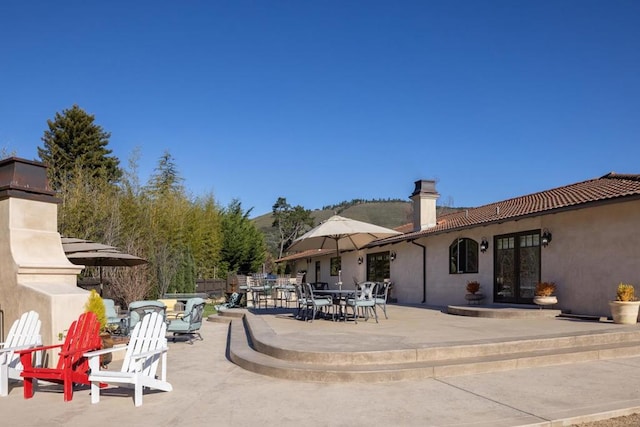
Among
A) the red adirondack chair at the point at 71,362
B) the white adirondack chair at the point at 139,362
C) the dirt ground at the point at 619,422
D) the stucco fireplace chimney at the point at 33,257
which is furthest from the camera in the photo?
the stucco fireplace chimney at the point at 33,257

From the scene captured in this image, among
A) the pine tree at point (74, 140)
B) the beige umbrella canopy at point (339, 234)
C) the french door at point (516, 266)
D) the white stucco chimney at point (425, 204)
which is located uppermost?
the pine tree at point (74, 140)

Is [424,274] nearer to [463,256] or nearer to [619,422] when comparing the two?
[463,256]

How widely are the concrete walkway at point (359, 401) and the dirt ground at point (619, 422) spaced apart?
6 cm

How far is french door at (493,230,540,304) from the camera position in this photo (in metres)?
12.1

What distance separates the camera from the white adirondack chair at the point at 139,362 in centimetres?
483

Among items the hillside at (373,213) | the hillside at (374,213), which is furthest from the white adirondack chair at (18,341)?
the hillside at (374,213)

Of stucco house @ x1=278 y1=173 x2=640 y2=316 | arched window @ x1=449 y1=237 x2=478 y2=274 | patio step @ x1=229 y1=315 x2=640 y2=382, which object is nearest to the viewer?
patio step @ x1=229 y1=315 x2=640 y2=382

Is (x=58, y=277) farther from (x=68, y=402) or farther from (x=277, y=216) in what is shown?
(x=277, y=216)

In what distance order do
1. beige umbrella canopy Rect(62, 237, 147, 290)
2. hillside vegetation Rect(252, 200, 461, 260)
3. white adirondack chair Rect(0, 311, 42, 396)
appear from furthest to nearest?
hillside vegetation Rect(252, 200, 461, 260) → beige umbrella canopy Rect(62, 237, 147, 290) → white adirondack chair Rect(0, 311, 42, 396)

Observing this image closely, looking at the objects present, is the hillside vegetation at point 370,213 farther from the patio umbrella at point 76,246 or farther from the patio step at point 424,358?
the patio step at point 424,358

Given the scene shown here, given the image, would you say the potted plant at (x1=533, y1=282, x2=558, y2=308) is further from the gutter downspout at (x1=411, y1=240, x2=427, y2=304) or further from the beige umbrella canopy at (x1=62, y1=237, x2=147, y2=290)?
the beige umbrella canopy at (x1=62, y1=237, x2=147, y2=290)

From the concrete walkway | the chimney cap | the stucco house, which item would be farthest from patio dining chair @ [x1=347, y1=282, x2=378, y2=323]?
the chimney cap

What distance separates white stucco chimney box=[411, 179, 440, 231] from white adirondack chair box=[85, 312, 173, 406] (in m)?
13.4

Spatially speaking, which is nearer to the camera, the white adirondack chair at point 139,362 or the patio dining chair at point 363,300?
the white adirondack chair at point 139,362
